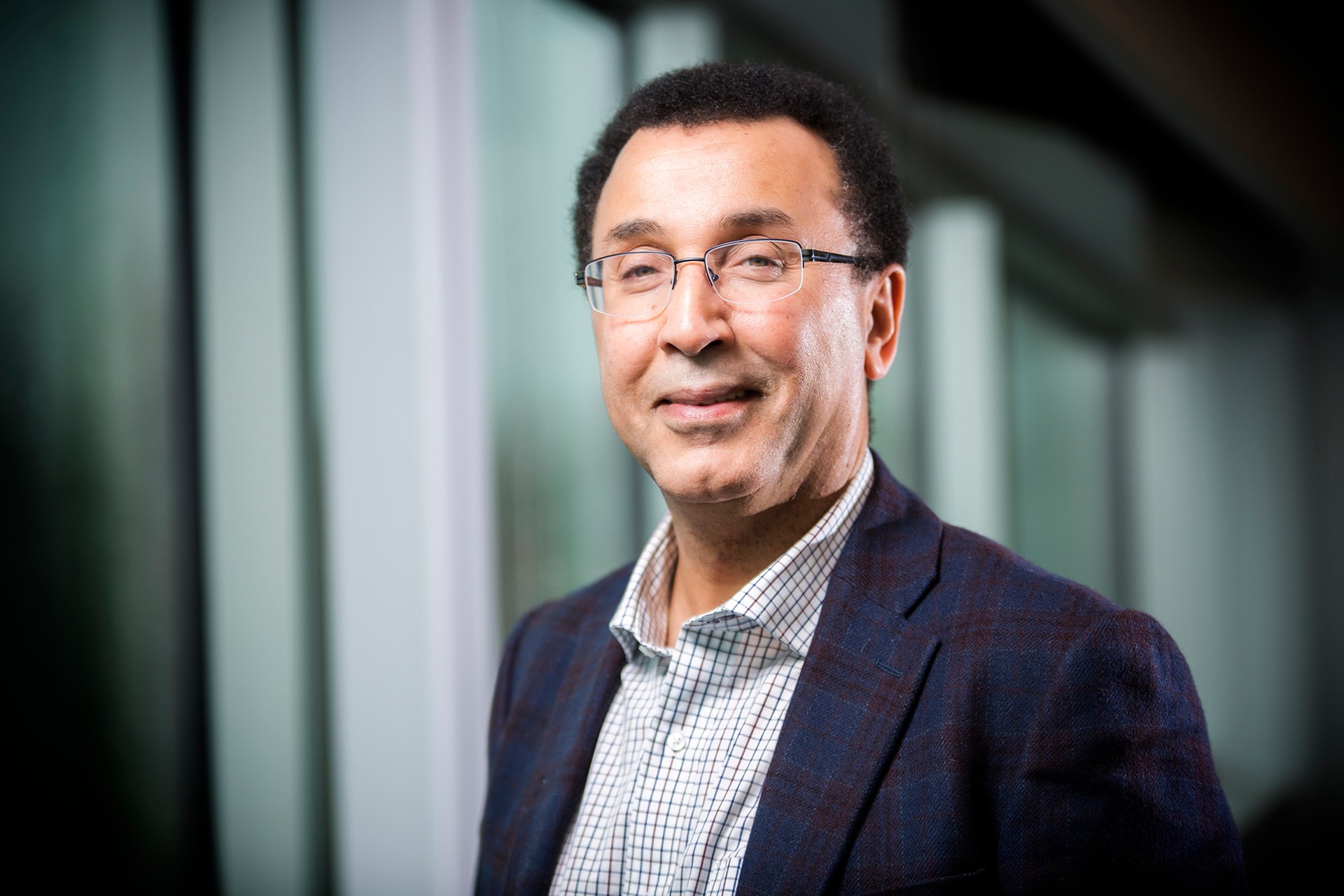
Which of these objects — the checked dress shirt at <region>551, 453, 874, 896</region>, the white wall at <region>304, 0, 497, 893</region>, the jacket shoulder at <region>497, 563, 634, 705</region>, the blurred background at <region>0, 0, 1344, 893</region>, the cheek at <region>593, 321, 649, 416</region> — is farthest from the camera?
the white wall at <region>304, 0, 497, 893</region>

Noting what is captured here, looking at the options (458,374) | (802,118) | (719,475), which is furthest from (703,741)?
(458,374)

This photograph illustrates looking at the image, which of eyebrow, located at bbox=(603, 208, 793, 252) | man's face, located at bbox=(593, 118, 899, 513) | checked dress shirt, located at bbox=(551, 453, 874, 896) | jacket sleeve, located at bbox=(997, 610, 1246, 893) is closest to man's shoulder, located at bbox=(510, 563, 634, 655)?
checked dress shirt, located at bbox=(551, 453, 874, 896)

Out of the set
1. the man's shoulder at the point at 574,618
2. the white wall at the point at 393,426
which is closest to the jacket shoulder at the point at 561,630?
the man's shoulder at the point at 574,618

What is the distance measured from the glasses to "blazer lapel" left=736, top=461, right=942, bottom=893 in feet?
1.10

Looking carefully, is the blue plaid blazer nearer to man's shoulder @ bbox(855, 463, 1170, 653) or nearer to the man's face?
man's shoulder @ bbox(855, 463, 1170, 653)

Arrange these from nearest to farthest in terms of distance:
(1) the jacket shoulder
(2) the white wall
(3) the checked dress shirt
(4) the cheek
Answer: (3) the checked dress shirt
(4) the cheek
(1) the jacket shoulder
(2) the white wall

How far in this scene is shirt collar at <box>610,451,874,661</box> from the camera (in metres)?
1.13

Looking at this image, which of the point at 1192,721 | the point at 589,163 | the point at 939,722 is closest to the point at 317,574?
the point at 589,163

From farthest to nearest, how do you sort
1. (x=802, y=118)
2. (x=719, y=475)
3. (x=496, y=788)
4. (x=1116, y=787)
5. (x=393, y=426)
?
(x=393, y=426) → (x=496, y=788) → (x=802, y=118) → (x=719, y=475) → (x=1116, y=787)

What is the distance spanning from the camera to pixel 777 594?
114cm

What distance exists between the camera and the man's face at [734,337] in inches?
44.1

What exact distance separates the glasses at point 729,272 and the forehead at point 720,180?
29 mm

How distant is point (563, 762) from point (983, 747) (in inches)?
22.1

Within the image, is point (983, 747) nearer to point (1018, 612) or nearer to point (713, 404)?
point (1018, 612)
